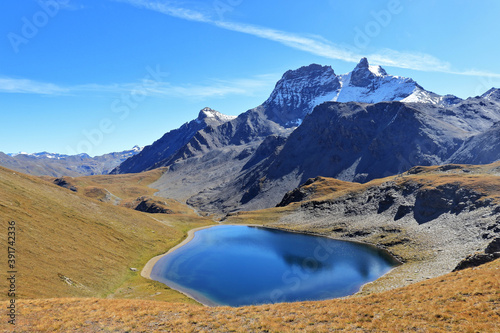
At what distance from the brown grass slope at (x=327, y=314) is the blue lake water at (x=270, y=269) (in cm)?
2270

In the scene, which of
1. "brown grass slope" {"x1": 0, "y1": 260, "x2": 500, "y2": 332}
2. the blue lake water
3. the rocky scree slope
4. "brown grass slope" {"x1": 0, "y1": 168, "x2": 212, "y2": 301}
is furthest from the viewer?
the rocky scree slope

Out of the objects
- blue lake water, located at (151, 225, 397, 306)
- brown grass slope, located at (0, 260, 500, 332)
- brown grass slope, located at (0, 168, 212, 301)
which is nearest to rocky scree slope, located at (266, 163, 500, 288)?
blue lake water, located at (151, 225, 397, 306)

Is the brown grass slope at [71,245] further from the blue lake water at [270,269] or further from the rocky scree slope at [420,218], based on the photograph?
the rocky scree slope at [420,218]

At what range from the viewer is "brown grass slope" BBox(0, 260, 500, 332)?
73.8ft

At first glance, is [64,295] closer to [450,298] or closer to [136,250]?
[136,250]

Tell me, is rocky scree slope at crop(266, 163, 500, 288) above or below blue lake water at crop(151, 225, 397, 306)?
above

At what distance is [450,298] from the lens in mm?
25656

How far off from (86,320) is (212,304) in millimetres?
25500

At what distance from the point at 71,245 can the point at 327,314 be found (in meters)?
57.1

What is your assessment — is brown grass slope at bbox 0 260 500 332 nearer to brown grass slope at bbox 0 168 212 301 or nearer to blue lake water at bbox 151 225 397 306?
brown grass slope at bbox 0 168 212 301

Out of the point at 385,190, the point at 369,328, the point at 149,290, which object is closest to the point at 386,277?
the point at 369,328

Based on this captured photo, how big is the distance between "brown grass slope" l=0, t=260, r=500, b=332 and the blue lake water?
2270 centimetres

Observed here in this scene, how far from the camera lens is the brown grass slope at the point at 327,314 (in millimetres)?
22484

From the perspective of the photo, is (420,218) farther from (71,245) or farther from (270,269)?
(71,245)
